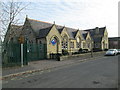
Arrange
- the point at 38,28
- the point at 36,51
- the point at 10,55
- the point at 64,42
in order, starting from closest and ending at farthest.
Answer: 1. the point at 10,55
2. the point at 36,51
3. the point at 38,28
4. the point at 64,42

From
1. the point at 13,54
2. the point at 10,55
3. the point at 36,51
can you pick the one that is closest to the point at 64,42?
the point at 36,51

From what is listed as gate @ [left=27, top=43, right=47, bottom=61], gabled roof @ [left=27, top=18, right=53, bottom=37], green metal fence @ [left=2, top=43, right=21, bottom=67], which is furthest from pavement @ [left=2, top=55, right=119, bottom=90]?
gabled roof @ [left=27, top=18, right=53, bottom=37]

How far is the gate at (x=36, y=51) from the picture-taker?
1918 cm

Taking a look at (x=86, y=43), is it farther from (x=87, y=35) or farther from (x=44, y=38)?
(x=44, y=38)

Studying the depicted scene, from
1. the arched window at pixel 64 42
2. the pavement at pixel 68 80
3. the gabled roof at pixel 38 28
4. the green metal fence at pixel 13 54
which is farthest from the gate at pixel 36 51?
the pavement at pixel 68 80

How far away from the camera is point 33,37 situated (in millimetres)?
26344

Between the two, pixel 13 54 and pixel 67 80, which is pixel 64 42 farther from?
pixel 67 80

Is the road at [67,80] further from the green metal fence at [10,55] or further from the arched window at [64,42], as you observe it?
the arched window at [64,42]

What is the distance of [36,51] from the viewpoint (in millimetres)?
20031

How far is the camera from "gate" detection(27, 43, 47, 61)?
19.2 meters

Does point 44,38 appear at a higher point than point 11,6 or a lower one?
lower

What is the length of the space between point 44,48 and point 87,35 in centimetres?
2187

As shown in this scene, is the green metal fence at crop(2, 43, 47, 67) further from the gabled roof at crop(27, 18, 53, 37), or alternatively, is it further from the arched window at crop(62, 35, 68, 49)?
the arched window at crop(62, 35, 68, 49)

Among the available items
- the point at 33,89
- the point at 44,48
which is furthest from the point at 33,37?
the point at 33,89
